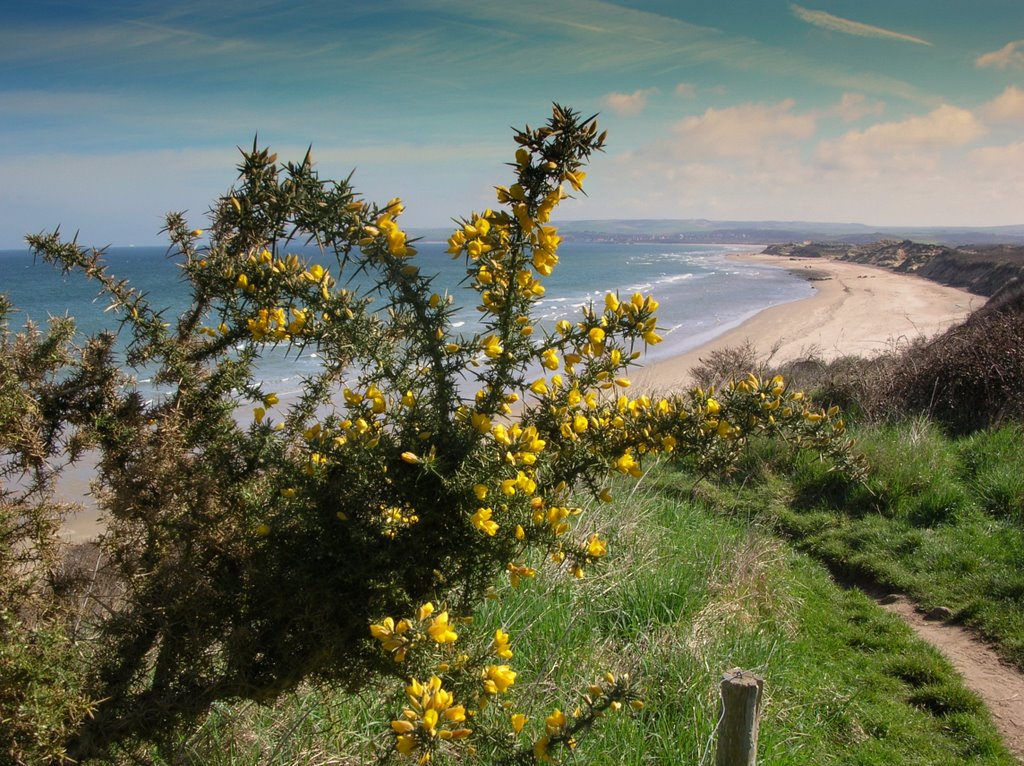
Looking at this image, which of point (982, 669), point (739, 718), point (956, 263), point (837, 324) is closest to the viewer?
point (739, 718)

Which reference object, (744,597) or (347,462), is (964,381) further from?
(347,462)

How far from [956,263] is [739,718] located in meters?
52.7

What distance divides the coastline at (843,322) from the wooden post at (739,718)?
34.9 ft

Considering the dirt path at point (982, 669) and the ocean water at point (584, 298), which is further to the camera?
the ocean water at point (584, 298)

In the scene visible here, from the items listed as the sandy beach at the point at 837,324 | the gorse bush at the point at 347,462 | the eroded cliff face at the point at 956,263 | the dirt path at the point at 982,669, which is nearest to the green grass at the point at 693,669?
the dirt path at the point at 982,669

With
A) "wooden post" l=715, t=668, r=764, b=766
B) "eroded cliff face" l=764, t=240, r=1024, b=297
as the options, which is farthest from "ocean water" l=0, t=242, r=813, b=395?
"wooden post" l=715, t=668, r=764, b=766

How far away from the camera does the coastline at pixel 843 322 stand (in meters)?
19.5

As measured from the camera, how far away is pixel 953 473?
6910mm

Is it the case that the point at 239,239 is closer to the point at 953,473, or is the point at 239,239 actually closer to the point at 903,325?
the point at 953,473

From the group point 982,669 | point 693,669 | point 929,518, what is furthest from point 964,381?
point 693,669

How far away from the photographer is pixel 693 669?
12.3 ft

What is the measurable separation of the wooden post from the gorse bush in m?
0.57

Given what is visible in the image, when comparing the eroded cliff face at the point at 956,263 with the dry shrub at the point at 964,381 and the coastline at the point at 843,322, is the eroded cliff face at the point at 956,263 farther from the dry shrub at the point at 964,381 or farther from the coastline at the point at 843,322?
the dry shrub at the point at 964,381

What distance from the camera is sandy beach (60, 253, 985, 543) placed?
16495mm
